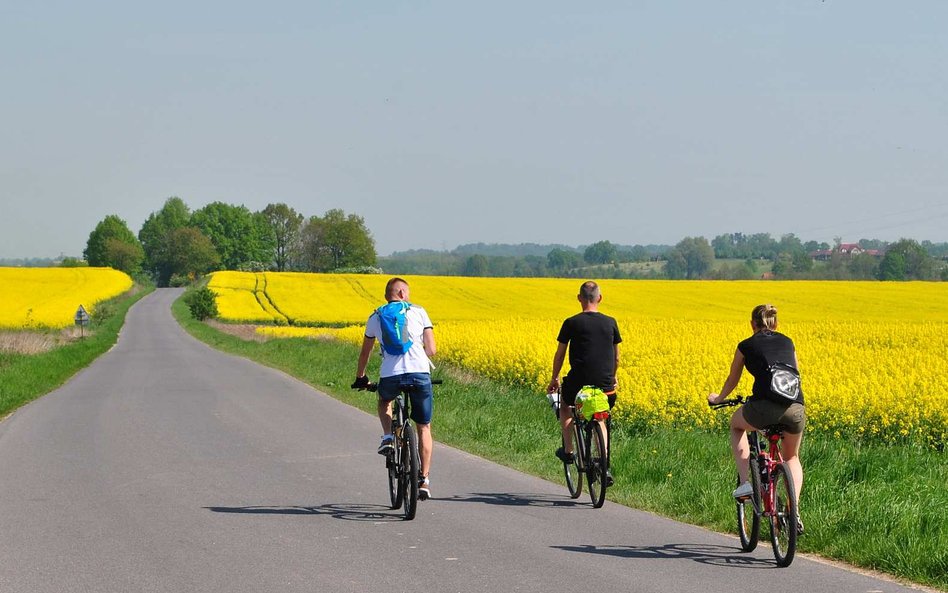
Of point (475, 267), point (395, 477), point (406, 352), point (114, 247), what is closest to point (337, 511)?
point (395, 477)

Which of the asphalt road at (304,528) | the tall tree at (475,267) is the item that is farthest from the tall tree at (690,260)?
the asphalt road at (304,528)

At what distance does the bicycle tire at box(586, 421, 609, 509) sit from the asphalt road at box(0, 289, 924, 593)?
0.53 feet

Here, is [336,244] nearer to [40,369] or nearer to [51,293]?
[51,293]

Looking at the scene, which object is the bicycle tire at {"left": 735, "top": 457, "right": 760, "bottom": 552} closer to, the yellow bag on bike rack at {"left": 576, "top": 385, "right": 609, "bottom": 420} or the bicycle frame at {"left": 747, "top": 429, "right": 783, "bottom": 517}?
the bicycle frame at {"left": 747, "top": 429, "right": 783, "bottom": 517}

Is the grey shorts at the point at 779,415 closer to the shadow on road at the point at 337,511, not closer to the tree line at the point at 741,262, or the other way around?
the shadow on road at the point at 337,511

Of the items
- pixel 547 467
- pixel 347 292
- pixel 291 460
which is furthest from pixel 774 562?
pixel 347 292

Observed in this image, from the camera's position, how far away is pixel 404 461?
28.6ft

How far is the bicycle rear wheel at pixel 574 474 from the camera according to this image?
378 inches

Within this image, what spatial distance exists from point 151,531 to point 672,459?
537cm

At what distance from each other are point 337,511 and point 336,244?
159 metres

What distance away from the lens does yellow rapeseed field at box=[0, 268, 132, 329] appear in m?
59.2

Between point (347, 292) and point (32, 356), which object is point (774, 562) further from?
point (347, 292)

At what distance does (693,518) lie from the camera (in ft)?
28.5

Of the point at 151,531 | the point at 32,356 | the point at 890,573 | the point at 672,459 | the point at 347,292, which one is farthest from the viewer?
the point at 347,292
